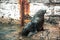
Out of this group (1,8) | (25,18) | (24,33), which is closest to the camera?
(24,33)

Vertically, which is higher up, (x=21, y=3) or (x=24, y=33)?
(x=21, y=3)

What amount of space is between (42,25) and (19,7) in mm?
557

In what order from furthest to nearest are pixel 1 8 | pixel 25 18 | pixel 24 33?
pixel 1 8 < pixel 25 18 < pixel 24 33

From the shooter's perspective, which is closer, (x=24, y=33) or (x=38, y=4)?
(x=24, y=33)

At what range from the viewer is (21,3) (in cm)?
348

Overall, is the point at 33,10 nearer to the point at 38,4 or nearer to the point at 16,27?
the point at 38,4

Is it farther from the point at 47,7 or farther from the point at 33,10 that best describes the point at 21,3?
the point at 47,7

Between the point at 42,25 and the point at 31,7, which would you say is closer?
the point at 42,25

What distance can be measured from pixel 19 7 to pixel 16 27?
419 millimetres

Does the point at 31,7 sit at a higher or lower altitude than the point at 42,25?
higher

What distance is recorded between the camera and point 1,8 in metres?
3.75

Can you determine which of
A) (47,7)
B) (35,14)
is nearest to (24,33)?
(35,14)

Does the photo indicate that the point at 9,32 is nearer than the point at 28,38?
No

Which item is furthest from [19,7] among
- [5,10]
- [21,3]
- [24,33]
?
[24,33]
